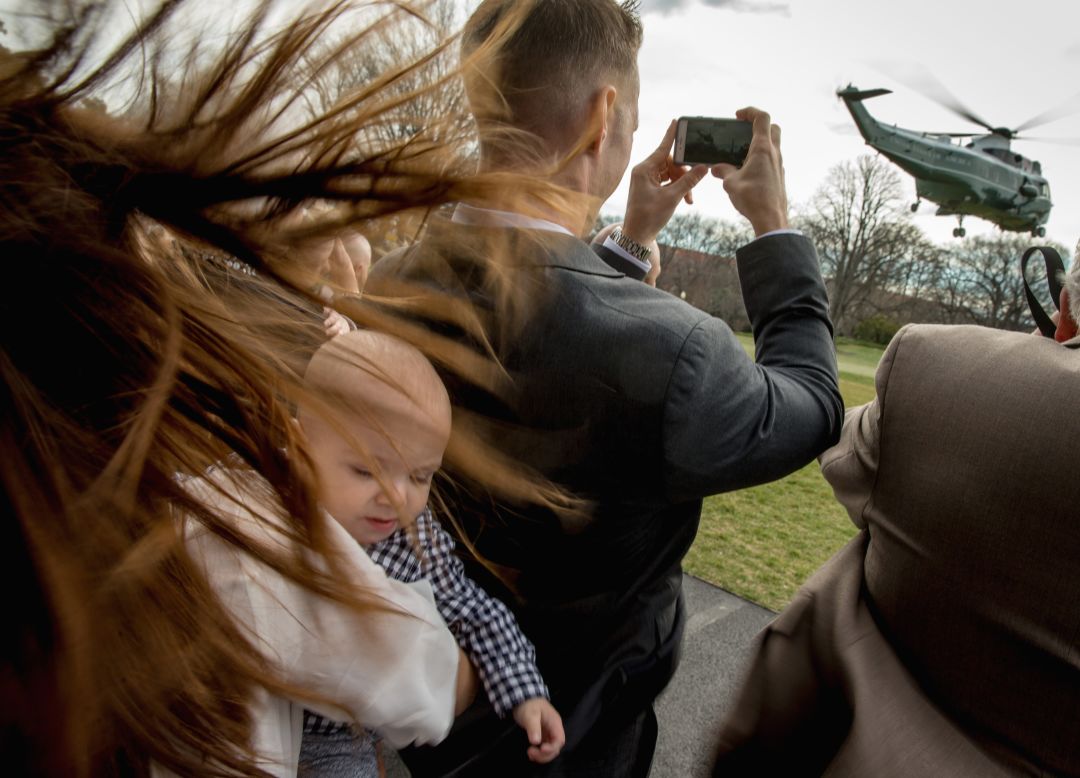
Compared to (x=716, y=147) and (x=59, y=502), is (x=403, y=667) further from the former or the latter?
(x=716, y=147)

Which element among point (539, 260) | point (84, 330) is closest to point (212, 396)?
point (84, 330)

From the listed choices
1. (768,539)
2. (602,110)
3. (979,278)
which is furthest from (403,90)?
(979,278)

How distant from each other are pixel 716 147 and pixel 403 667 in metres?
1.27

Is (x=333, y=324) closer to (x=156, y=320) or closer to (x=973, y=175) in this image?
(x=156, y=320)

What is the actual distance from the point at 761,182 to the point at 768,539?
469 centimetres

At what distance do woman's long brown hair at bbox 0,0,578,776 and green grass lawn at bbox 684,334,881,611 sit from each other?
13.9 ft

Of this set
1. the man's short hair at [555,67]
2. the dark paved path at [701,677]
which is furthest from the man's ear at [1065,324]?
the dark paved path at [701,677]

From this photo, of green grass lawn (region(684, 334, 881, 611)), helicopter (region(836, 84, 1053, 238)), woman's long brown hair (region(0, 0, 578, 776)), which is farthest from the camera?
helicopter (region(836, 84, 1053, 238))

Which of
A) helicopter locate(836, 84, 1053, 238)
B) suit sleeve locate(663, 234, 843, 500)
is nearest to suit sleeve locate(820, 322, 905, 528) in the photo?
suit sleeve locate(663, 234, 843, 500)

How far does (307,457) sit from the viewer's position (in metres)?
0.62

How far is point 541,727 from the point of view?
125 centimetres

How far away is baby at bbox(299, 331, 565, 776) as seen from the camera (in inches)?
28.9

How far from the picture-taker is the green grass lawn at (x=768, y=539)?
4.56m

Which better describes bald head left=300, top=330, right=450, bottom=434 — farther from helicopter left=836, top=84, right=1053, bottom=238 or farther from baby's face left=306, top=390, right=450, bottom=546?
helicopter left=836, top=84, right=1053, bottom=238
